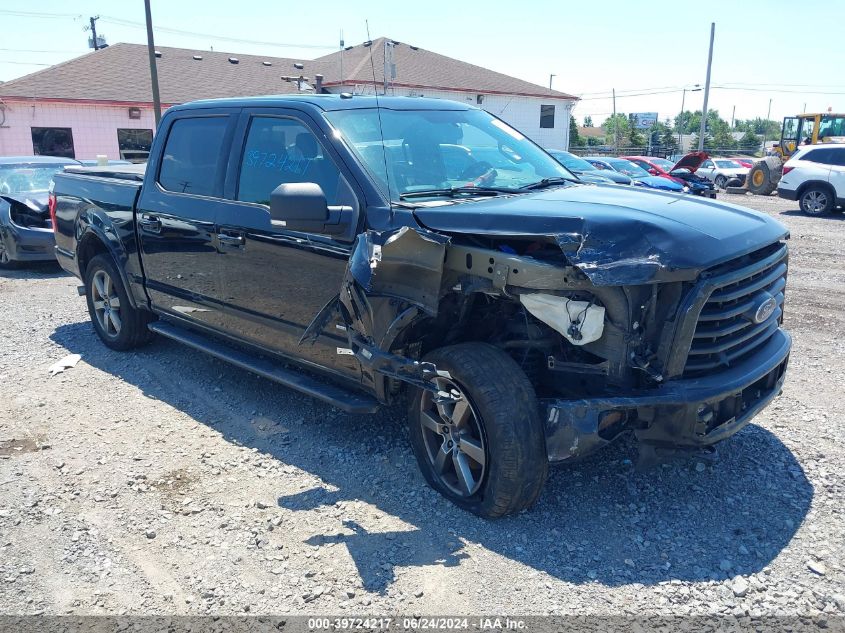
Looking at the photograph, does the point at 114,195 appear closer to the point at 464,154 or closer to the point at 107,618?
the point at 464,154

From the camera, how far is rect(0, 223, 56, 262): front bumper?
9.83 meters

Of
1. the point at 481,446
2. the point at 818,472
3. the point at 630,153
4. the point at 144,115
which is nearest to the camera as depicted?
the point at 481,446

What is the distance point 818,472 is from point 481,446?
199 cm

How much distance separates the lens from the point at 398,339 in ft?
11.8

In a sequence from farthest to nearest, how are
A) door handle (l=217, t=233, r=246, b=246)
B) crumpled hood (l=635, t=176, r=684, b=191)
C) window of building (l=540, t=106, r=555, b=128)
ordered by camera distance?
1. window of building (l=540, t=106, r=555, b=128)
2. crumpled hood (l=635, t=176, r=684, b=191)
3. door handle (l=217, t=233, r=246, b=246)

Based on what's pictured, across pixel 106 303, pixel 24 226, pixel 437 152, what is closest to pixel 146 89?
pixel 24 226

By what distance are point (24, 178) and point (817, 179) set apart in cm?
1758

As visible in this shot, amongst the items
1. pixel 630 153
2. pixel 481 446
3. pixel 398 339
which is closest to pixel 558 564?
pixel 481 446

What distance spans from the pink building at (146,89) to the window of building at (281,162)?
1605 cm

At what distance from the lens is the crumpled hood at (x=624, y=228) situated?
9.67 ft

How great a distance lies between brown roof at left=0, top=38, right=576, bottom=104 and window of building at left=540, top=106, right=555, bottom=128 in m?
0.81

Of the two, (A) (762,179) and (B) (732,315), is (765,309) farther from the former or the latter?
(A) (762,179)

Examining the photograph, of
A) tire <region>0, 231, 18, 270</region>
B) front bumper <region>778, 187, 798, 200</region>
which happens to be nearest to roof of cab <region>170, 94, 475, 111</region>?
tire <region>0, 231, 18, 270</region>

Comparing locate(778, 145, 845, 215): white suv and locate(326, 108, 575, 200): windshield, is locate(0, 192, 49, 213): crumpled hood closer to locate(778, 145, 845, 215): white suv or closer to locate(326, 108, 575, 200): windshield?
locate(326, 108, 575, 200): windshield
